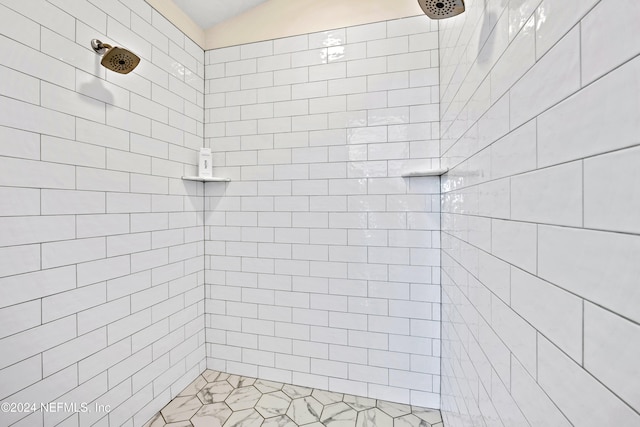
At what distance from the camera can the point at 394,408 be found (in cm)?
162

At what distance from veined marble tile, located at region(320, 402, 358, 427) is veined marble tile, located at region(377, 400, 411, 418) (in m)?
0.18

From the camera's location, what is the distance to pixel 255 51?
1897 millimetres

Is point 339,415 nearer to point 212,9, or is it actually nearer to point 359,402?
point 359,402

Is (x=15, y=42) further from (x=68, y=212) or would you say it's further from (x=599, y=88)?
(x=599, y=88)

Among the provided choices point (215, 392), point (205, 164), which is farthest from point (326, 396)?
point (205, 164)

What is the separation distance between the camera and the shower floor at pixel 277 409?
151 cm

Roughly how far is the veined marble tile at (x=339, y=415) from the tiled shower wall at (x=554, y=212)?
0.85 metres

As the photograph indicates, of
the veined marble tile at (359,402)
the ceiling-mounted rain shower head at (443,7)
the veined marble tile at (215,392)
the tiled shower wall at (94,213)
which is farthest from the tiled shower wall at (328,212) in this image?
the ceiling-mounted rain shower head at (443,7)

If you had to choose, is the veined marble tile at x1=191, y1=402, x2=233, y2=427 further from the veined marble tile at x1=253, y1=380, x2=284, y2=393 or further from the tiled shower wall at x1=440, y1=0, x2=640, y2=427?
the tiled shower wall at x1=440, y1=0, x2=640, y2=427

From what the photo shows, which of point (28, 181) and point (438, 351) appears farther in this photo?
point (438, 351)

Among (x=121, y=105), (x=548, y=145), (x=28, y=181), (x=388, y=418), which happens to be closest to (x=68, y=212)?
(x=28, y=181)

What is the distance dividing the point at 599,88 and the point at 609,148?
0.08 meters

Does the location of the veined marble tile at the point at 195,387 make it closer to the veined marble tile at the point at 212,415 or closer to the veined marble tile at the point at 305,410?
the veined marble tile at the point at 212,415

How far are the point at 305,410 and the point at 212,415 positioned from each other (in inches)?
20.4
